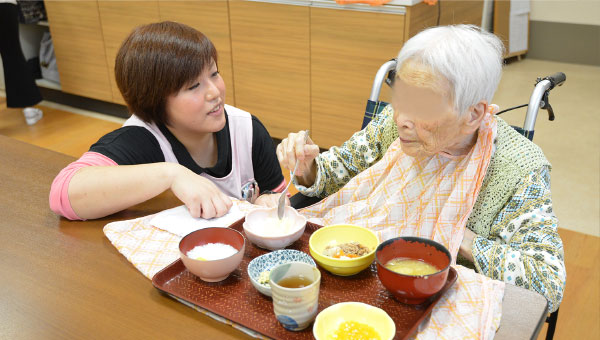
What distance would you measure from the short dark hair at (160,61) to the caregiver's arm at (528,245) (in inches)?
34.6

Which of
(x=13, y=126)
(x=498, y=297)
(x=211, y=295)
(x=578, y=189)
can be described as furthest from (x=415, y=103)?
(x=13, y=126)

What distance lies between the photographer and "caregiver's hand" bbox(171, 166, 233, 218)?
4.24ft

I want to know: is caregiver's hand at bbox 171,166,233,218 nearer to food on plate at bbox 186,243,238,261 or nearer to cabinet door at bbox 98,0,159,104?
food on plate at bbox 186,243,238,261

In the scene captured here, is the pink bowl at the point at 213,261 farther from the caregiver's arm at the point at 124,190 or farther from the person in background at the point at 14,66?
the person in background at the point at 14,66

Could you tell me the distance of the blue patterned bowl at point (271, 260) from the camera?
1029 millimetres

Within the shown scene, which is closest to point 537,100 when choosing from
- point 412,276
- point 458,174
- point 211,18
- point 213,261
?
point 458,174

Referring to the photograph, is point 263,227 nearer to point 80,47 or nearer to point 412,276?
point 412,276

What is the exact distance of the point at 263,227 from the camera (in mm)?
1254

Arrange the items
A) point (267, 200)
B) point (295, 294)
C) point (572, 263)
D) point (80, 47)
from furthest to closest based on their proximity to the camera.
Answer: point (80, 47) < point (572, 263) < point (267, 200) < point (295, 294)

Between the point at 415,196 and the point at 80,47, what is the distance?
145 inches

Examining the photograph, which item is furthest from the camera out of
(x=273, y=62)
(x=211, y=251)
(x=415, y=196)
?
(x=273, y=62)

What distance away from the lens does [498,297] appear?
98 cm

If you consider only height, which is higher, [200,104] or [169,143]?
[200,104]

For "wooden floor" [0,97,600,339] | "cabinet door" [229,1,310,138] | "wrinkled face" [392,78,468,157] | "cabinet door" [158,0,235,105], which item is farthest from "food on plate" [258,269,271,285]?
"cabinet door" [158,0,235,105]
